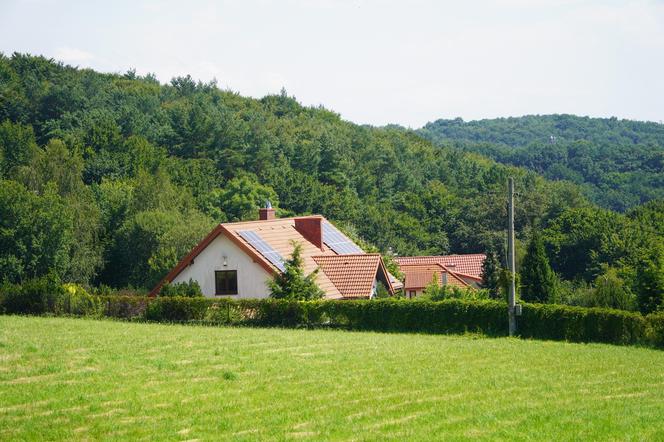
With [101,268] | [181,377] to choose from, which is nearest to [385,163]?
[101,268]

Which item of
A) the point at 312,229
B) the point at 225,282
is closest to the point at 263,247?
the point at 225,282

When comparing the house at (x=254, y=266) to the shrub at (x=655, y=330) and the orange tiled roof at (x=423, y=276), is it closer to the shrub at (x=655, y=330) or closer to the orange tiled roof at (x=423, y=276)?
the shrub at (x=655, y=330)

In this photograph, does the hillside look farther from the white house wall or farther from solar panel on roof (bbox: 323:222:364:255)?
the white house wall

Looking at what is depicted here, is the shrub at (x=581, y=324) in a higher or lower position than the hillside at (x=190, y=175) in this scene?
lower

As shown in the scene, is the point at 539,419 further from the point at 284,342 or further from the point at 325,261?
the point at 325,261

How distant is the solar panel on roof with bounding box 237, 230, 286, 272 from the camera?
144 feet

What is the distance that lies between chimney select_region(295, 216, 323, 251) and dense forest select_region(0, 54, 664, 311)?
1137cm

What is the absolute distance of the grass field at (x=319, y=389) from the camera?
53.3ft

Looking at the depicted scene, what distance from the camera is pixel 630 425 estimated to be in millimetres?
15844

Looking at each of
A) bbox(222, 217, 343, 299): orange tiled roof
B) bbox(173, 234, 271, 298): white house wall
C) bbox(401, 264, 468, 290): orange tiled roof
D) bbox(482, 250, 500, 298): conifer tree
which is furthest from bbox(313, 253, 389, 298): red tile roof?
bbox(401, 264, 468, 290): orange tiled roof

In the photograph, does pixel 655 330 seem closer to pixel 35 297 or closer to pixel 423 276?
pixel 35 297

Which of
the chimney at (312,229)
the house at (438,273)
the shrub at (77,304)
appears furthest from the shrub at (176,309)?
the house at (438,273)

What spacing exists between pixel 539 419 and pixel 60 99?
91806 millimetres

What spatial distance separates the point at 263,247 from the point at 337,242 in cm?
863
